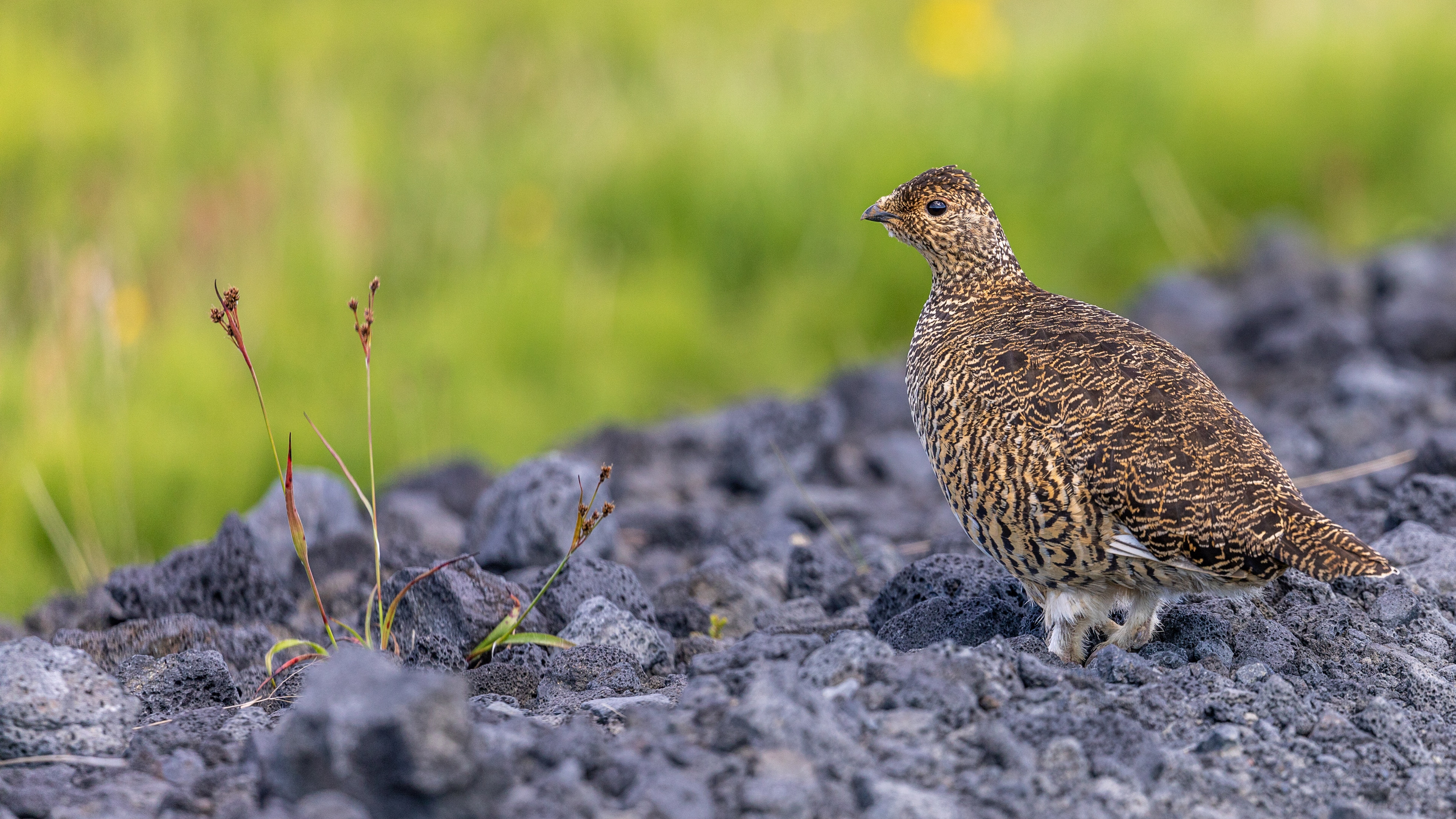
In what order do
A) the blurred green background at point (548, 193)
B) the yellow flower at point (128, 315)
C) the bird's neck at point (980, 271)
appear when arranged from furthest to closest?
1. the blurred green background at point (548, 193)
2. the yellow flower at point (128, 315)
3. the bird's neck at point (980, 271)

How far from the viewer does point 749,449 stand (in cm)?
603

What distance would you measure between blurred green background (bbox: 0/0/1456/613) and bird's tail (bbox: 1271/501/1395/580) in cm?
474

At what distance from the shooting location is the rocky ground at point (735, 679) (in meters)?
2.39

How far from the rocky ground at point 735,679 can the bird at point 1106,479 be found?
0.21 metres

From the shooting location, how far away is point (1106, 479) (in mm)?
3229

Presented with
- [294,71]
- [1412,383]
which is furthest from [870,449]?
[294,71]

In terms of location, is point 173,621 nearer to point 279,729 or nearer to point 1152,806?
point 279,729

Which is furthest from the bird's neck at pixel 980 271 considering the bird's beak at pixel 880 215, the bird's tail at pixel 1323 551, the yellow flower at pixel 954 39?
the yellow flower at pixel 954 39

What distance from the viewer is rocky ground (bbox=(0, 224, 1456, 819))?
94.0 inches

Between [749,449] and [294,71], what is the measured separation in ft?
19.3

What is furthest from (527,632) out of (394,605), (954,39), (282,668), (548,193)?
(954,39)

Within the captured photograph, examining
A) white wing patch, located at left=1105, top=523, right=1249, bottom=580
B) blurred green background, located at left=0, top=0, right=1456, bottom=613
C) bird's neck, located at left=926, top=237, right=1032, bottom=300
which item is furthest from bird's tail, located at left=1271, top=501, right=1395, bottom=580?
blurred green background, located at left=0, top=0, right=1456, bottom=613

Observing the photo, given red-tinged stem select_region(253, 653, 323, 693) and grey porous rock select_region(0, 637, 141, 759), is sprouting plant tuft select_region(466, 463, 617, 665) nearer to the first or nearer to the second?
red-tinged stem select_region(253, 653, 323, 693)

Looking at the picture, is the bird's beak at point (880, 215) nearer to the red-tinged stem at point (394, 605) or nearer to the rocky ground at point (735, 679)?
the rocky ground at point (735, 679)
